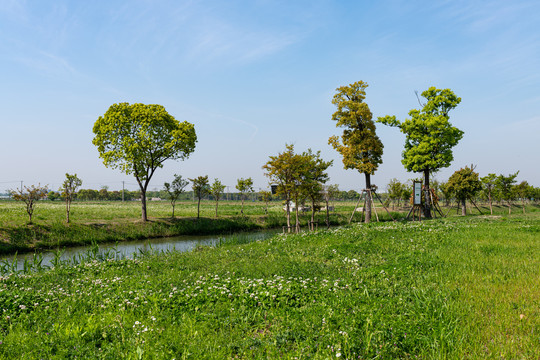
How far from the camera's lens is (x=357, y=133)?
3044 cm

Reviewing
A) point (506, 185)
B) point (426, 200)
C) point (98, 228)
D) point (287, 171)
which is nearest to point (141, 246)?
point (98, 228)

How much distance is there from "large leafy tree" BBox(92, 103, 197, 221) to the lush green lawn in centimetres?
2291

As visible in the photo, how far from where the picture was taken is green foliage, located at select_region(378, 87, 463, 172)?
34.1 metres

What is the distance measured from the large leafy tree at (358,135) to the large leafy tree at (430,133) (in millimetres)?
7064

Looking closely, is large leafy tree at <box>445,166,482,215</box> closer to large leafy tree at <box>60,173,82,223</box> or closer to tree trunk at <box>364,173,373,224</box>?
tree trunk at <box>364,173,373,224</box>

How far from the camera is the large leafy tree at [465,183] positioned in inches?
1528

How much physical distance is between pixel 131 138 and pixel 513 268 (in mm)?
32042

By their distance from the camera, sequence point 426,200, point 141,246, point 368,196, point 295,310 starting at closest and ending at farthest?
point 295,310 → point 141,246 → point 368,196 → point 426,200

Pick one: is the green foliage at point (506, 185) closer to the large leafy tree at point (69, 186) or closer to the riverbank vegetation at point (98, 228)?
the riverbank vegetation at point (98, 228)

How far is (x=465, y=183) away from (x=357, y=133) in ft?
60.0

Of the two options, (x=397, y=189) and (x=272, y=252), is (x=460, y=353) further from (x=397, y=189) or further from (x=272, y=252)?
(x=397, y=189)

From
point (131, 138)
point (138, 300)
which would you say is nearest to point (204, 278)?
point (138, 300)

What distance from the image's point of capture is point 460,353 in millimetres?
4625

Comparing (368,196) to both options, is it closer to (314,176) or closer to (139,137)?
(314,176)
